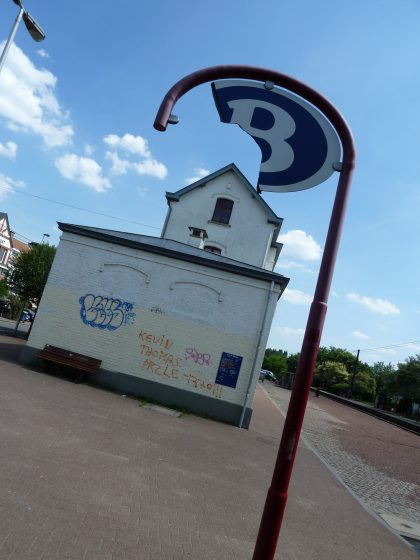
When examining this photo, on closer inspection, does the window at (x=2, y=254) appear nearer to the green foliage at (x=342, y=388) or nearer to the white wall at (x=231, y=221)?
the white wall at (x=231, y=221)

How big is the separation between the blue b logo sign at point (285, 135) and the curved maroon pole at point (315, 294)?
10cm

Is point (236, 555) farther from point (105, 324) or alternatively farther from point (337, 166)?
point (105, 324)

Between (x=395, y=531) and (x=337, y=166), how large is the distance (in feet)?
22.4

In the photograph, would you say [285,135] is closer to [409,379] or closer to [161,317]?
[161,317]

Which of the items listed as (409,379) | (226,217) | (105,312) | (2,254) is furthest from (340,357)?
(105,312)

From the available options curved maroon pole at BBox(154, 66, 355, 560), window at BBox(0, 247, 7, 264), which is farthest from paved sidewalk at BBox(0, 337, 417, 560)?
window at BBox(0, 247, 7, 264)

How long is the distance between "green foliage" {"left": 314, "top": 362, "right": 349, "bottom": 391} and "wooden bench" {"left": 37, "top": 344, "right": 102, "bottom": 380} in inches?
2603

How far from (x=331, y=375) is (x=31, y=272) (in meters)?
60.4

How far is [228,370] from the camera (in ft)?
43.5

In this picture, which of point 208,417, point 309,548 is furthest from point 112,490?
point 208,417

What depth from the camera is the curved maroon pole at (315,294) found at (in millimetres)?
2709

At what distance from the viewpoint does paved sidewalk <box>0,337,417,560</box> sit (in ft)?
13.8

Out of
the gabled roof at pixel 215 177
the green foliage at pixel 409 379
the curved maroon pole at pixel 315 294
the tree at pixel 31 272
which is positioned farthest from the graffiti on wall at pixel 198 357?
the green foliage at pixel 409 379

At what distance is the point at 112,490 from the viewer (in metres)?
5.39
